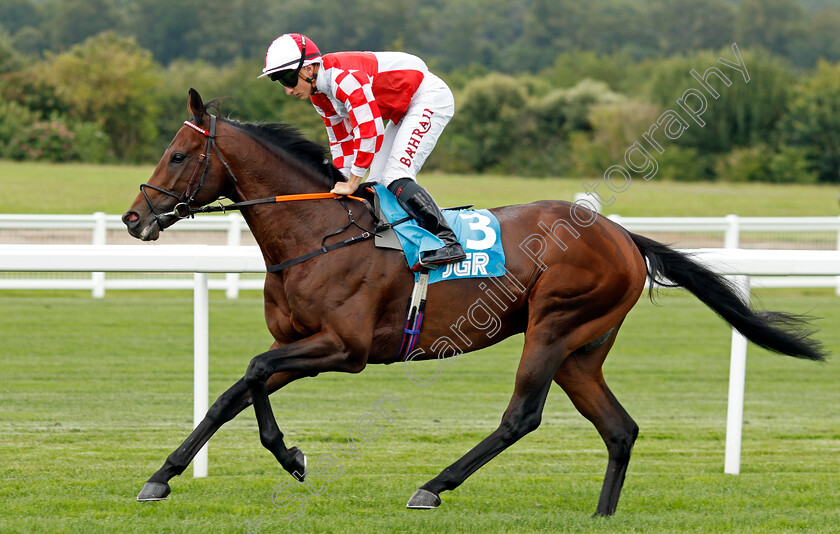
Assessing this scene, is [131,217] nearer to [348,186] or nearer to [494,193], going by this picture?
[348,186]

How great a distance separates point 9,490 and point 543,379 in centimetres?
221

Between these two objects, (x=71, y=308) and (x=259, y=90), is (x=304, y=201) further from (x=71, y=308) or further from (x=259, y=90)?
(x=259, y=90)

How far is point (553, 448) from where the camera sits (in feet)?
17.5

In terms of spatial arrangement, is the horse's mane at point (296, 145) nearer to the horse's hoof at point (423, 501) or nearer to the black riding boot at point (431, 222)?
the black riding boot at point (431, 222)

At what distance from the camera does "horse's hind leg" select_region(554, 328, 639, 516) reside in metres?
3.99

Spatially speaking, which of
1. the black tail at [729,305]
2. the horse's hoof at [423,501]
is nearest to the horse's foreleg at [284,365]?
the horse's hoof at [423,501]

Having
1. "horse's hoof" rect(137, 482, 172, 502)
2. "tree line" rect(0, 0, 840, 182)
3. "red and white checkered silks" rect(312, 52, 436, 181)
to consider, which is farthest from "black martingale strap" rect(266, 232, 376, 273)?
"tree line" rect(0, 0, 840, 182)

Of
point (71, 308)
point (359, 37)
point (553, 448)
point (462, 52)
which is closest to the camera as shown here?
point (553, 448)

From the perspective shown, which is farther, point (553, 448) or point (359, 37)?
point (359, 37)

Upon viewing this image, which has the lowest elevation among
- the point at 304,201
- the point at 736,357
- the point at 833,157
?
the point at 833,157

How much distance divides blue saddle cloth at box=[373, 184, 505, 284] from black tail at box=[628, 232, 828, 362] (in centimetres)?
73

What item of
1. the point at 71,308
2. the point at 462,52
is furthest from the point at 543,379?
the point at 462,52

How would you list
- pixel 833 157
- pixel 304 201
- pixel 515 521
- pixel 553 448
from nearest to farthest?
1. pixel 515 521
2. pixel 304 201
3. pixel 553 448
4. pixel 833 157

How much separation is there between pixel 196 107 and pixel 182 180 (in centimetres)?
29
